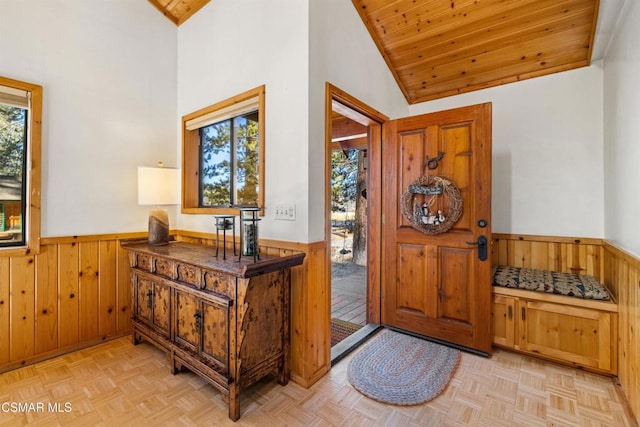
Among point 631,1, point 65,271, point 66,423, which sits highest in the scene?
point 631,1

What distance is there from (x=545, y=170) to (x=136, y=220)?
3.88 meters

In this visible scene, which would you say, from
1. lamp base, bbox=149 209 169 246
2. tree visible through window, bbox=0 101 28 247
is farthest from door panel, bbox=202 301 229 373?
tree visible through window, bbox=0 101 28 247

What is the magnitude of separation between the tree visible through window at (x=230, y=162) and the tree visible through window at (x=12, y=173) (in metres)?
1.30

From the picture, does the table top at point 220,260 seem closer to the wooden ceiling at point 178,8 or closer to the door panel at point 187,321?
the door panel at point 187,321

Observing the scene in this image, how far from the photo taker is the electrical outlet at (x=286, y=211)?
198 cm

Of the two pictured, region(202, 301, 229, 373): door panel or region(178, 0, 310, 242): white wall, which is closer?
region(202, 301, 229, 373): door panel

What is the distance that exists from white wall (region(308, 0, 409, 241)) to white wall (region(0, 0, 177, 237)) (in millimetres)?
1774

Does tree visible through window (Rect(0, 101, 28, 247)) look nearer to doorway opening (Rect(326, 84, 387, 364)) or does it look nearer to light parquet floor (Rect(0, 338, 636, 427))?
light parquet floor (Rect(0, 338, 636, 427))

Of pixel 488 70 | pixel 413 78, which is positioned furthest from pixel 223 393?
pixel 488 70

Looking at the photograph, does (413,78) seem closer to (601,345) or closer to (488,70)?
(488,70)

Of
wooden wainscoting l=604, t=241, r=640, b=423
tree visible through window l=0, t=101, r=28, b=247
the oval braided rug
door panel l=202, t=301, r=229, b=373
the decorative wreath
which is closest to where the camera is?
wooden wainscoting l=604, t=241, r=640, b=423

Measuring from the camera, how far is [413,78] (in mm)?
3068

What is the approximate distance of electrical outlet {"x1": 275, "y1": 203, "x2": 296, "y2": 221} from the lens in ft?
6.50

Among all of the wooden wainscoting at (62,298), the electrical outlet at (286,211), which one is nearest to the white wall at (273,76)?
the electrical outlet at (286,211)
